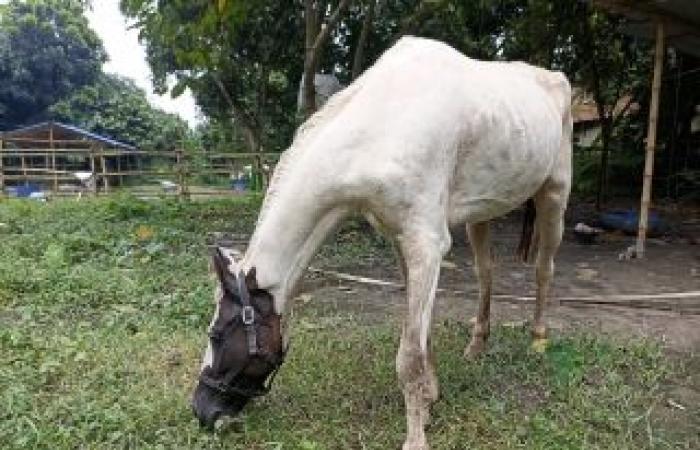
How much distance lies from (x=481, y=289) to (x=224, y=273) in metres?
2.00

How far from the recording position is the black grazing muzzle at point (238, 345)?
297 cm

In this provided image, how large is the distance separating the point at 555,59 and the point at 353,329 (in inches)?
474

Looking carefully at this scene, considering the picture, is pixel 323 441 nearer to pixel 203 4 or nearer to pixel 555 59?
pixel 203 4

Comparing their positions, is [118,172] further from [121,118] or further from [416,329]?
[121,118]

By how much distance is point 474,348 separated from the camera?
A: 4.39 meters

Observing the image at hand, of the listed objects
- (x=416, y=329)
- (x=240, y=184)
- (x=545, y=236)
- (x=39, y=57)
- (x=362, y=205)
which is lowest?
(x=240, y=184)

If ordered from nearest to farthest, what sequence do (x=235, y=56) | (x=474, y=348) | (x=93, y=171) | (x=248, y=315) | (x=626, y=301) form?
(x=248, y=315), (x=474, y=348), (x=626, y=301), (x=93, y=171), (x=235, y=56)

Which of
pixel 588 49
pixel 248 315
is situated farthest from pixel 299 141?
pixel 588 49

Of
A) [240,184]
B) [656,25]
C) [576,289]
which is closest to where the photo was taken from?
[576,289]

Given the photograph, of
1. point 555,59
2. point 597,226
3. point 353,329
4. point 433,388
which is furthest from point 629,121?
point 433,388

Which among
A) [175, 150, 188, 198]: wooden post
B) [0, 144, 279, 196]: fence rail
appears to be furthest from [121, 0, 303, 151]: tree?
[0, 144, 279, 196]: fence rail

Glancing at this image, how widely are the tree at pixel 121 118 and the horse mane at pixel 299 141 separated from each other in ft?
107

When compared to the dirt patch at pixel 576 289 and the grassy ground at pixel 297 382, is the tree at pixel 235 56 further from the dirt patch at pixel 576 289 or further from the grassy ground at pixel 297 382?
the grassy ground at pixel 297 382

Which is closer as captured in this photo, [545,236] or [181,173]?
[545,236]
